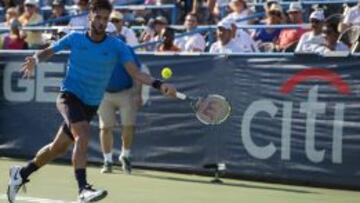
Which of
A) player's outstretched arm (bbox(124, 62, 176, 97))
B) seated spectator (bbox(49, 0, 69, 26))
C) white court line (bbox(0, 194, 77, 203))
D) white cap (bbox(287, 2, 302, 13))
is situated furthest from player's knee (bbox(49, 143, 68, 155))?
seated spectator (bbox(49, 0, 69, 26))

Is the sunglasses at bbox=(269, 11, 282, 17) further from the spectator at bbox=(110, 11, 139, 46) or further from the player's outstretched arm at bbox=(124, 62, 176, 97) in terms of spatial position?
the player's outstretched arm at bbox=(124, 62, 176, 97)

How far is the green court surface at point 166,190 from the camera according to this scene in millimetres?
9695

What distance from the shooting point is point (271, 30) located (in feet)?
47.0

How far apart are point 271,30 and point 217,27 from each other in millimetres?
1498

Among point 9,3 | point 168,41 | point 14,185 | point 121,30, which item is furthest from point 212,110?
point 9,3

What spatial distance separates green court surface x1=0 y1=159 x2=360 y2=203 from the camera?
382 inches

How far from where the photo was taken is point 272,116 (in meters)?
11.4

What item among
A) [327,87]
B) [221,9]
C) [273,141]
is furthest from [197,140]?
[221,9]

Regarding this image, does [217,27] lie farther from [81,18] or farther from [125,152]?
[81,18]

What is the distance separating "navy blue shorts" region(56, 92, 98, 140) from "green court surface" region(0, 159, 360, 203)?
1.00m

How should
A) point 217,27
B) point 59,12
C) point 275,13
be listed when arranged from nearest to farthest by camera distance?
1. point 217,27
2. point 275,13
3. point 59,12

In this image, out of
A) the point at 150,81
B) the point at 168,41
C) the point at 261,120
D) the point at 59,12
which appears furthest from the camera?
the point at 59,12

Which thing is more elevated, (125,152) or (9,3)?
(9,3)

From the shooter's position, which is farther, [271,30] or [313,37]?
[271,30]
